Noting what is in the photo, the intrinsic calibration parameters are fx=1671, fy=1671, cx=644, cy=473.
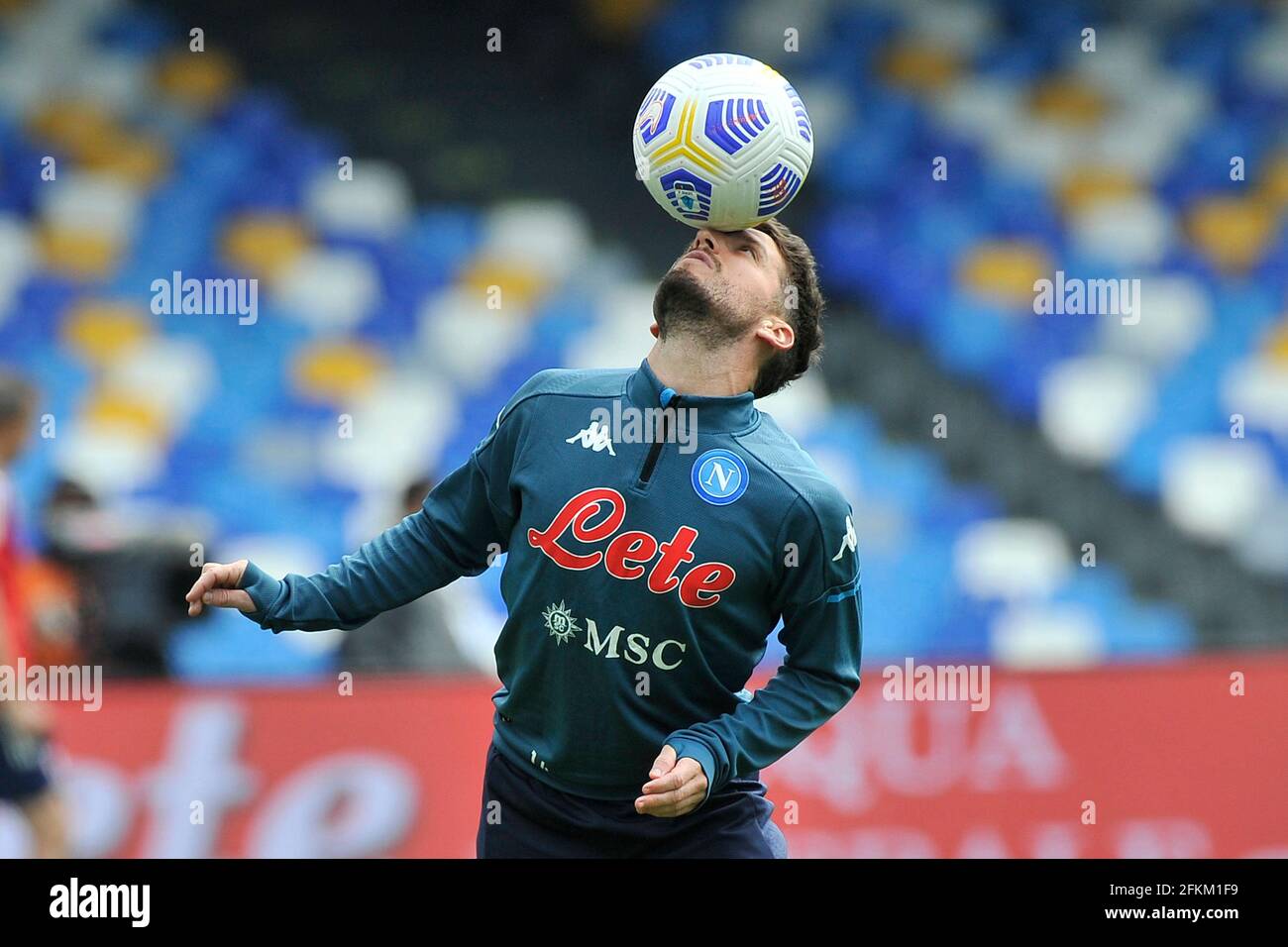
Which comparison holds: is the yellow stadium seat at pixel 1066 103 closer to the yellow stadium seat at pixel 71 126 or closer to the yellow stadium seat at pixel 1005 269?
the yellow stadium seat at pixel 1005 269

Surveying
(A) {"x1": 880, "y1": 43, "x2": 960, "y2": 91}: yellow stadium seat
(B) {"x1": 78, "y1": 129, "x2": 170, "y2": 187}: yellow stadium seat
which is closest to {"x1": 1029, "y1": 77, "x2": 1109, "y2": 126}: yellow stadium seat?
(A) {"x1": 880, "y1": 43, "x2": 960, "y2": 91}: yellow stadium seat

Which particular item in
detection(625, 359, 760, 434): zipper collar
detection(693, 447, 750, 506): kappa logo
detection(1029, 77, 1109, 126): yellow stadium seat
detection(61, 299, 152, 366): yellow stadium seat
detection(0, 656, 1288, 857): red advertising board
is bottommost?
detection(0, 656, 1288, 857): red advertising board

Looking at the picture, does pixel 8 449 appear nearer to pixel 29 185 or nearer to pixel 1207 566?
pixel 29 185

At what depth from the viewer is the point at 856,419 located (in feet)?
24.3

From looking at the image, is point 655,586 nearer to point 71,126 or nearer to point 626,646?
point 626,646

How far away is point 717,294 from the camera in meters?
3.28

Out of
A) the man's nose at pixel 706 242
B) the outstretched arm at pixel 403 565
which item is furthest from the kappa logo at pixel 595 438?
the man's nose at pixel 706 242

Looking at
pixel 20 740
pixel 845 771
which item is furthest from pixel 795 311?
pixel 20 740

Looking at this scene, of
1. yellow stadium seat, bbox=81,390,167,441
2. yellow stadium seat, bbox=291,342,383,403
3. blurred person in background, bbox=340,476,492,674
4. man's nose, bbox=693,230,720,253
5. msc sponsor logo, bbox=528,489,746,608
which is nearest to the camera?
msc sponsor logo, bbox=528,489,746,608

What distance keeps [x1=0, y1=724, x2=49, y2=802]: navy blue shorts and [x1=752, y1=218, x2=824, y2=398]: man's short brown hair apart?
341cm

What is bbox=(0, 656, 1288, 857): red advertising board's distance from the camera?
5.82 metres

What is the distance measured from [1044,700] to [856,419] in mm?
1733

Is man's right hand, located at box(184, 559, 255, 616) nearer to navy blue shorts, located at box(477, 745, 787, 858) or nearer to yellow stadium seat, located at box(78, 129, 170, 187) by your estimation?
navy blue shorts, located at box(477, 745, 787, 858)

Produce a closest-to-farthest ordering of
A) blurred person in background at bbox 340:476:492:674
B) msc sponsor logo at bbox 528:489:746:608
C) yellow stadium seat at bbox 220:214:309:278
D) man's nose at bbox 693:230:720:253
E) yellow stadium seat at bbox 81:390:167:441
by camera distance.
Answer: msc sponsor logo at bbox 528:489:746:608 → man's nose at bbox 693:230:720:253 → blurred person in background at bbox 340:476:492:674 → yellow stadium seat at bbox 81:390:167:441 → yellow stadium seat at bbox 220:214:309:278
